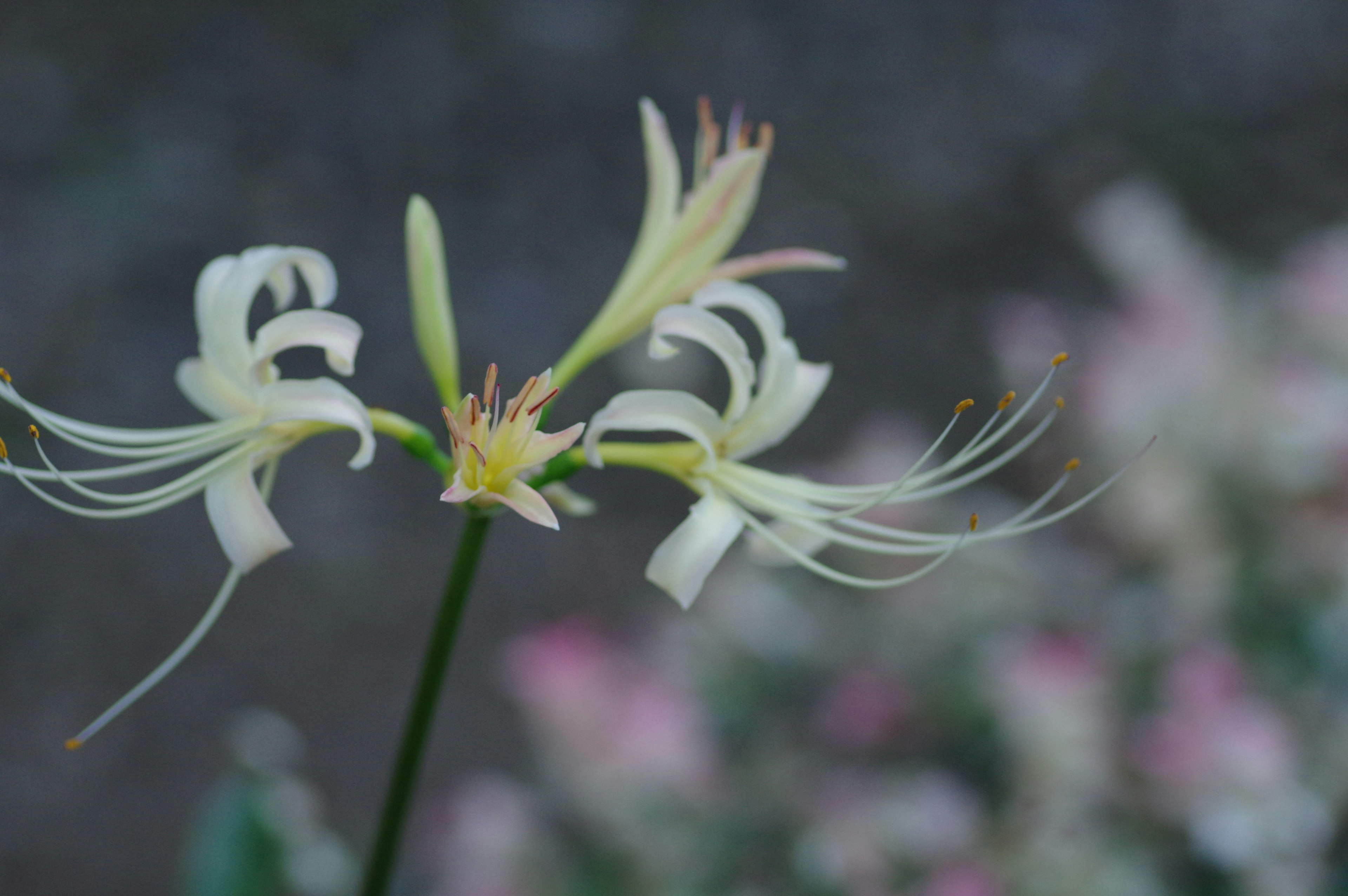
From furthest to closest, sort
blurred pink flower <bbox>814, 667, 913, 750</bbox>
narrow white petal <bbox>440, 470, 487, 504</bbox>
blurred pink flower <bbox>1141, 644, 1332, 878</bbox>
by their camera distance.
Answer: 1. blurred pink flower <bbox>814, 667, 913, 750</bbox>
2. blurred pink flower <bbox>1141, 644, 1332, 878</bbox>
3. narrow white petal <bbox>440, 470, 487, 504</bbox>

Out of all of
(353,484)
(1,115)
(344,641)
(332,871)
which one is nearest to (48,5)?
(1,115)

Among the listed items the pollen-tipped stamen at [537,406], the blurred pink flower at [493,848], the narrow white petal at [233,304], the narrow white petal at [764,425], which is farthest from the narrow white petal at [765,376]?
the blurred pink flower at [493,848]

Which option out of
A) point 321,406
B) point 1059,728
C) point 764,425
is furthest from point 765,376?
point 1059,728

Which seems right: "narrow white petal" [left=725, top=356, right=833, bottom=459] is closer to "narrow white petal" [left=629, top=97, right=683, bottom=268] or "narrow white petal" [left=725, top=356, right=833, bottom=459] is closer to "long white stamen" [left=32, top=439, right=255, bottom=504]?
"narrow white petal" [left=629, top=97, right=683, bottom=268]

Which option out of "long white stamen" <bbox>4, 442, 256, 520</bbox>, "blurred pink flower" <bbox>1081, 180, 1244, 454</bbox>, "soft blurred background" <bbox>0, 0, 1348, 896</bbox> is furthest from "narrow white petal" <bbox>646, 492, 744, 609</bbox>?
"blurred pink flower" <bbox>1081, 180, 1244, 454</bbox>

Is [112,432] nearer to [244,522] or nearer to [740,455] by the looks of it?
[244,522]

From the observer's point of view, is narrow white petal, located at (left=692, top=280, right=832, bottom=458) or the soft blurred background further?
the soft blurred background

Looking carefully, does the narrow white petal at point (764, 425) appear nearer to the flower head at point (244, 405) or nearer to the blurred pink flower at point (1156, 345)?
the flower head at point (244, 405)
